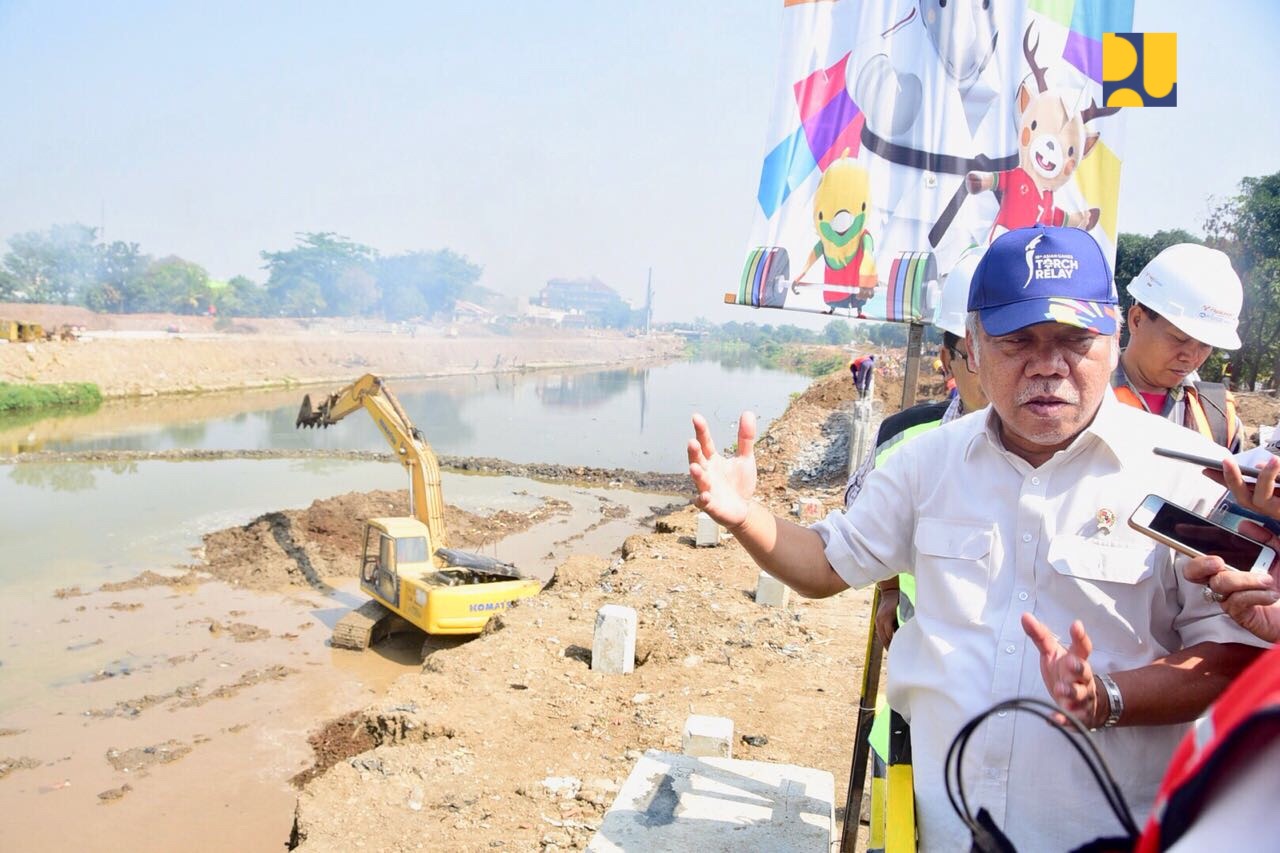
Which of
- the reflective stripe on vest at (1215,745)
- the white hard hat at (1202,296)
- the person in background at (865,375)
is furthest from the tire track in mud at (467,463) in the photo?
the reflective stripe on vest at (1215,745)

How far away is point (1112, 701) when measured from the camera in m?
1.58

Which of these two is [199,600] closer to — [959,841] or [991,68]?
[991,68]

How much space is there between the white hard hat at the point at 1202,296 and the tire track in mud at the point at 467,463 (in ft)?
65.0

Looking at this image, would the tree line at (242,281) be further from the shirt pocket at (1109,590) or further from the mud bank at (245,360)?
the shirt pocket at (1109,590)

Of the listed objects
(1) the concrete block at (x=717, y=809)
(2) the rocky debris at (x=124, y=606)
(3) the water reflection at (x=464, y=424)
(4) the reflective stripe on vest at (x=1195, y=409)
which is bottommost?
(2) the rocky debris at (x=124, y=606)

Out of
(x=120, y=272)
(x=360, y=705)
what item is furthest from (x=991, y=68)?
(x=120, y=272)

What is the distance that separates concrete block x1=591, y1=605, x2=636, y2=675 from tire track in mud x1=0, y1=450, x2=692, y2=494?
15.5 m

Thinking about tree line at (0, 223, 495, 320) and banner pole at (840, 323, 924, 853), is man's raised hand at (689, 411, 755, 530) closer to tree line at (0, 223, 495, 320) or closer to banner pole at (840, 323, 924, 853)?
banner pole at (840, 323, 924, 853)

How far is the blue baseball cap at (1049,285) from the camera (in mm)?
1716

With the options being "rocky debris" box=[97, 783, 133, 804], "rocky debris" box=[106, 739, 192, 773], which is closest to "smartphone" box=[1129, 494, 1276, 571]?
"rocky debris" box=[97, 783, 133, 804]

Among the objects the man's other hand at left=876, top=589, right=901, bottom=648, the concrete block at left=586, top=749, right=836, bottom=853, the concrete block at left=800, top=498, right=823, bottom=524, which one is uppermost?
the man's other hand at left=876, top=589, right=901, bottom=648

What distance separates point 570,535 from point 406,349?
4858 centimetres

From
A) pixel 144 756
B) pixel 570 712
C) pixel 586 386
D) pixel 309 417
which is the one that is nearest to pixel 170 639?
pixel 144 756

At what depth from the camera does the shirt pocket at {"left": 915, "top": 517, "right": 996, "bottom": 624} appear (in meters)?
1.81
